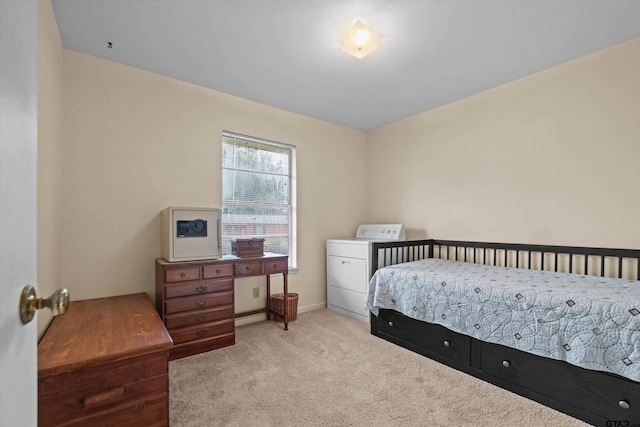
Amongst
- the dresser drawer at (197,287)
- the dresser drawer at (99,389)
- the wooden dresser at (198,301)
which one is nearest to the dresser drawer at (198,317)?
the wooden dresser at (198,301)

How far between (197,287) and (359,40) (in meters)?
2.28

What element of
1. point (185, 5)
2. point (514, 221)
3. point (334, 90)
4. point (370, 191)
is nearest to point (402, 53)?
point (334, 90)

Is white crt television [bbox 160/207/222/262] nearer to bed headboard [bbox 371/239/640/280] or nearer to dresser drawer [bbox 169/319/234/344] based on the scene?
dresser drawer [bbox 169/319/234/344]

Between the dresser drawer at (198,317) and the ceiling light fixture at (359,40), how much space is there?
232cm

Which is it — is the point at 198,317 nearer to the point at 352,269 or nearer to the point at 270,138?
the point at 352,269

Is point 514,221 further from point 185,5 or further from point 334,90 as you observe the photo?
point 185,5

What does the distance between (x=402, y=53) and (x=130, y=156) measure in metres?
2.43

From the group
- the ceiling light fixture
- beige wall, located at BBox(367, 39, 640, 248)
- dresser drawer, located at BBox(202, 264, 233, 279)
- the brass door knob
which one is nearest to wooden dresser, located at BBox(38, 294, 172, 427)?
dresser drawer, located at BBox(202, 264, 233, 279)

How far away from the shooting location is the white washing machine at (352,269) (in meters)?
3.30

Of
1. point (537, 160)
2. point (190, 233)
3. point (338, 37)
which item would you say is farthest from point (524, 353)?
point (190, 233)

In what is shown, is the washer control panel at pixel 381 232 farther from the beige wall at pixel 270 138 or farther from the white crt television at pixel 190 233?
the white crt television at pixel 190 233

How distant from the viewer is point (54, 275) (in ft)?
6.75

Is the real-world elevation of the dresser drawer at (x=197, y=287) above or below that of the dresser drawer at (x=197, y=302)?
above

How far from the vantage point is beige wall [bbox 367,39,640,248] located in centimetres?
230
